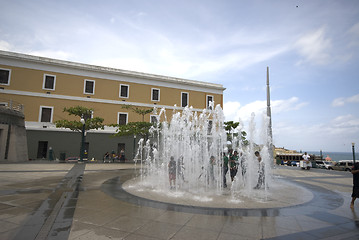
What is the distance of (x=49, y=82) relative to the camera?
2400 cm

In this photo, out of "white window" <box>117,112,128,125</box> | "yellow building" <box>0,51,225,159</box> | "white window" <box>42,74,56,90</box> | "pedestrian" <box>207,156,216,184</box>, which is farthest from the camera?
"white window" <box>117,112,128,125</box>

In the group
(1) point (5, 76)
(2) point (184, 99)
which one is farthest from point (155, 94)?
(1) point (5, 76)

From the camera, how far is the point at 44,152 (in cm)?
2298

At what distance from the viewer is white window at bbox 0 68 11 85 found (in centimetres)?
2208

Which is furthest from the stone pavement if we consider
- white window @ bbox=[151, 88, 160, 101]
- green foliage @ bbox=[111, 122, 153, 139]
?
white window @ bbox=[151, 88, 160, 101]

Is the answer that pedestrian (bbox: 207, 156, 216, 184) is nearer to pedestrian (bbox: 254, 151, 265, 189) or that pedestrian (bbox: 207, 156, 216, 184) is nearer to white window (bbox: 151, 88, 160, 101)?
pedestrian (bbox: 254, 151, 265, 189)

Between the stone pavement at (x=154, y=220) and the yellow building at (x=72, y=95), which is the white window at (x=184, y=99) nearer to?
the yellow building at (x=72, y=95)

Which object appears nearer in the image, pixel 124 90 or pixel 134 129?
A: pixel 134 129

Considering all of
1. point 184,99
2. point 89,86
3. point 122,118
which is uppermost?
point 89,86

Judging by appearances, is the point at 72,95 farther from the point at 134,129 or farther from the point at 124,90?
the point at 134,129

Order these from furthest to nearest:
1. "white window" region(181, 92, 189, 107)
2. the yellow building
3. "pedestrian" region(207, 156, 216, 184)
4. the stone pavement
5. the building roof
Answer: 1. "white window" region(181, 92, 189, 107)
2. the building roof
3. the yellow building
4. "pedestrian" region(207, 156, 216, 184)
5. the stone pavement

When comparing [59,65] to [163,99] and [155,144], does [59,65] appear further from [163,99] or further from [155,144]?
[155,144]

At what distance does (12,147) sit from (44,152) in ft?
15.9

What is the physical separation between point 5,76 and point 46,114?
5569 millimetres
